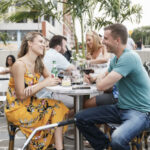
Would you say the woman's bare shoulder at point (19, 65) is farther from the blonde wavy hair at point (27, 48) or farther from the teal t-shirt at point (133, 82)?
the teal t-shirt at point (133, 82)

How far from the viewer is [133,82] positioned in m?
2.29

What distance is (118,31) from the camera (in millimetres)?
2393

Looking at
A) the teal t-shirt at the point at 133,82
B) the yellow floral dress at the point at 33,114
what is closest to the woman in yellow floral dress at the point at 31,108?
the yellow floral dress at the point at 33,114

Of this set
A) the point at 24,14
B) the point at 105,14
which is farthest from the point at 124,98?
the point at 24,14

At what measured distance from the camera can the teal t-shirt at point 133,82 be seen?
2.21 meters

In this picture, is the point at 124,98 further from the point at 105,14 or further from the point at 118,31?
the point at 105,14

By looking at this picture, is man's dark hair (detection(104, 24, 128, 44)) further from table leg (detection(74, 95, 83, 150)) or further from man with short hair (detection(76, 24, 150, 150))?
table leg (detection(74, 95, 83, 150))

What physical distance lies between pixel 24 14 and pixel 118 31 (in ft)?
36.9

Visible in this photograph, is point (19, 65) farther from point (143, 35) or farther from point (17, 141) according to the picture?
point (143, 35)

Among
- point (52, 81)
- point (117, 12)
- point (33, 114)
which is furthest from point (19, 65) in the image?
point (117, 12)

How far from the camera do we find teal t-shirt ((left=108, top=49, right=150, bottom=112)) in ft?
7.26

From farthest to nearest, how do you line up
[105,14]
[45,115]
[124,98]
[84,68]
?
[105,14], [84,68], [45,115], [124,98]

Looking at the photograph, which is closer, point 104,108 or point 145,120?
point 145,120

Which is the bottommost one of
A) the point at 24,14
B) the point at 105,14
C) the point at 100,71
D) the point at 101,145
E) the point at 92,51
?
the point at 101,145
